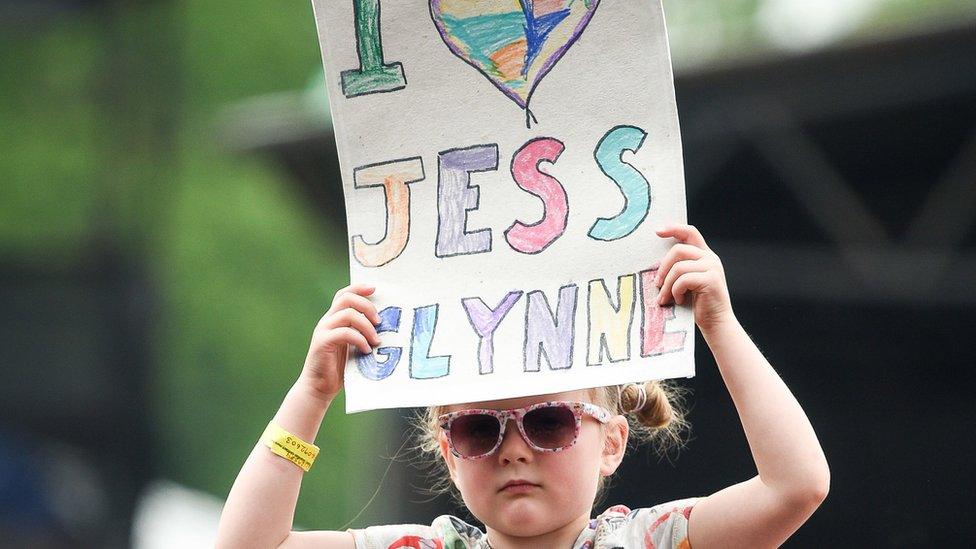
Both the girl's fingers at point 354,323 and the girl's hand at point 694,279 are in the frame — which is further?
the girl's fingers at point 354,323

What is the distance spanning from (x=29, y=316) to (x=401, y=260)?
8148mm

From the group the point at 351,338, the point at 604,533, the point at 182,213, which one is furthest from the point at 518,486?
the point at 182,213

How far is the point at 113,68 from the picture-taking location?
457 inches

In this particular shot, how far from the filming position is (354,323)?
66.2 inches

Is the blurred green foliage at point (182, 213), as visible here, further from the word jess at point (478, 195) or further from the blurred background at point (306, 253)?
the word jess at point (478, 195)

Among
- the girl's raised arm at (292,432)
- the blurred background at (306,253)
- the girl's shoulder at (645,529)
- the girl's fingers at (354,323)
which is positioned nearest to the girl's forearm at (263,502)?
the girl's raised arm at (292,432)

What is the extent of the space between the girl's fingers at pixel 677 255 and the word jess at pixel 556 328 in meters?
0.02

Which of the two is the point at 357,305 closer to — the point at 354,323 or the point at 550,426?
the point at 354,323

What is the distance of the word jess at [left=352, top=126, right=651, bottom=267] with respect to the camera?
1.65 meters

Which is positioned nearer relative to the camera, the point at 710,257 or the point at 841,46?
the point at 710,257

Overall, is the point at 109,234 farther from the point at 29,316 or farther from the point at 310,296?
the point at 310,296

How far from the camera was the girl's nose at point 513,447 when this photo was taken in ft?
5.39

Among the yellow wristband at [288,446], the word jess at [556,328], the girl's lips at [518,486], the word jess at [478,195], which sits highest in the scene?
the word jess at [478,195]

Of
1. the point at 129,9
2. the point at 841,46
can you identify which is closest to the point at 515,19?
the point at 841,46
